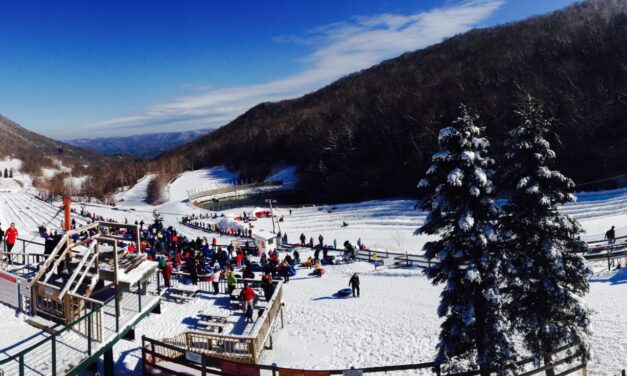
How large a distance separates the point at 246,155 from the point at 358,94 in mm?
43469

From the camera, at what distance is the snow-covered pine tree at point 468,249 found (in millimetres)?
10977

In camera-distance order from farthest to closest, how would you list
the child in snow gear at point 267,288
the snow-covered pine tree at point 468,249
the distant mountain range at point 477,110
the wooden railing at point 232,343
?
the distant mountain range at point 477,110, the child in snow gear at point 267,288, the wooden railing at point 232,343, the snow-covered pine tree at point 468,249

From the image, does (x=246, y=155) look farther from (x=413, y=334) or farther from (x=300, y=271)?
(x=413, y=334)

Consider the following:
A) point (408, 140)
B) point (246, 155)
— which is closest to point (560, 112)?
point (408, 140)

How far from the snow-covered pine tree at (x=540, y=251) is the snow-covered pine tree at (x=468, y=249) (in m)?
1.16

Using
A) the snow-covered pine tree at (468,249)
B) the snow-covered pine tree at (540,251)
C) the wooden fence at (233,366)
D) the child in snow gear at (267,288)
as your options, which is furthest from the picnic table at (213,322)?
the snow-covered pine tree at (540,251)

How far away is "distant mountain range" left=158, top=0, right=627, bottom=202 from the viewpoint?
66.1 m

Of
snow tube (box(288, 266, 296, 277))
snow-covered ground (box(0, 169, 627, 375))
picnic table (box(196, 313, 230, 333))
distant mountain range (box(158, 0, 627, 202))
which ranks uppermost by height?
distant mountain range (box(158, 0, 627, 202))

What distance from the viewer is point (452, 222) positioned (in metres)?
11.5

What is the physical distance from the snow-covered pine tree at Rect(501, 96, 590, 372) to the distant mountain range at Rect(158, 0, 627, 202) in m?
29.7

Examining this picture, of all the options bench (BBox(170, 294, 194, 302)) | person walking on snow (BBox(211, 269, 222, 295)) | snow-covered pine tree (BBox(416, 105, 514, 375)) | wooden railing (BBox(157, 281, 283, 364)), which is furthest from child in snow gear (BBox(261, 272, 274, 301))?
snow-covered pine tree (BBox(416, 105, 514, 375))

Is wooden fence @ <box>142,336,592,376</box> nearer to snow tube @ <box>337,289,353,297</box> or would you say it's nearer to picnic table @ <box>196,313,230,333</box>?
picnic table @ <box>196,313,230,333</box>

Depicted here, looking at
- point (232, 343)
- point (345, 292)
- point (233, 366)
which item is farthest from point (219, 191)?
point (233, 366)

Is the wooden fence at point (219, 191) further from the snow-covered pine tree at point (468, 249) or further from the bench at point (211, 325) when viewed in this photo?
the snow-covered pine tree at point (468, 249)
